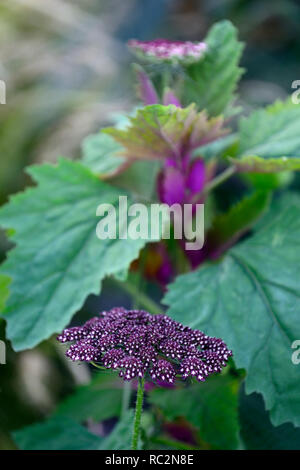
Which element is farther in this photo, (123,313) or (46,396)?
(46,396)

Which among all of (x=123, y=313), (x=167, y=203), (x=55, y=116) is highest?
(x=55, y=116)

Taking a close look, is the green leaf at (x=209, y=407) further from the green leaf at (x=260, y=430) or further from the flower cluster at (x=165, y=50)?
the flower cluster at (x=165, y=50)

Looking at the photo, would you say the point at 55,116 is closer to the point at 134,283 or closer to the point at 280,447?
the point at 134,283

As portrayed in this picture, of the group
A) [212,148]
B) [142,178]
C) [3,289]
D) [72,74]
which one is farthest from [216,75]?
[72,74]

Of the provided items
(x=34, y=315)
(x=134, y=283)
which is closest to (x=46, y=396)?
(x=134, y=283)

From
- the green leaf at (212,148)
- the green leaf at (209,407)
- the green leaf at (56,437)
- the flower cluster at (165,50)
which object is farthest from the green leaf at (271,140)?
the green leaf at (56,437)
